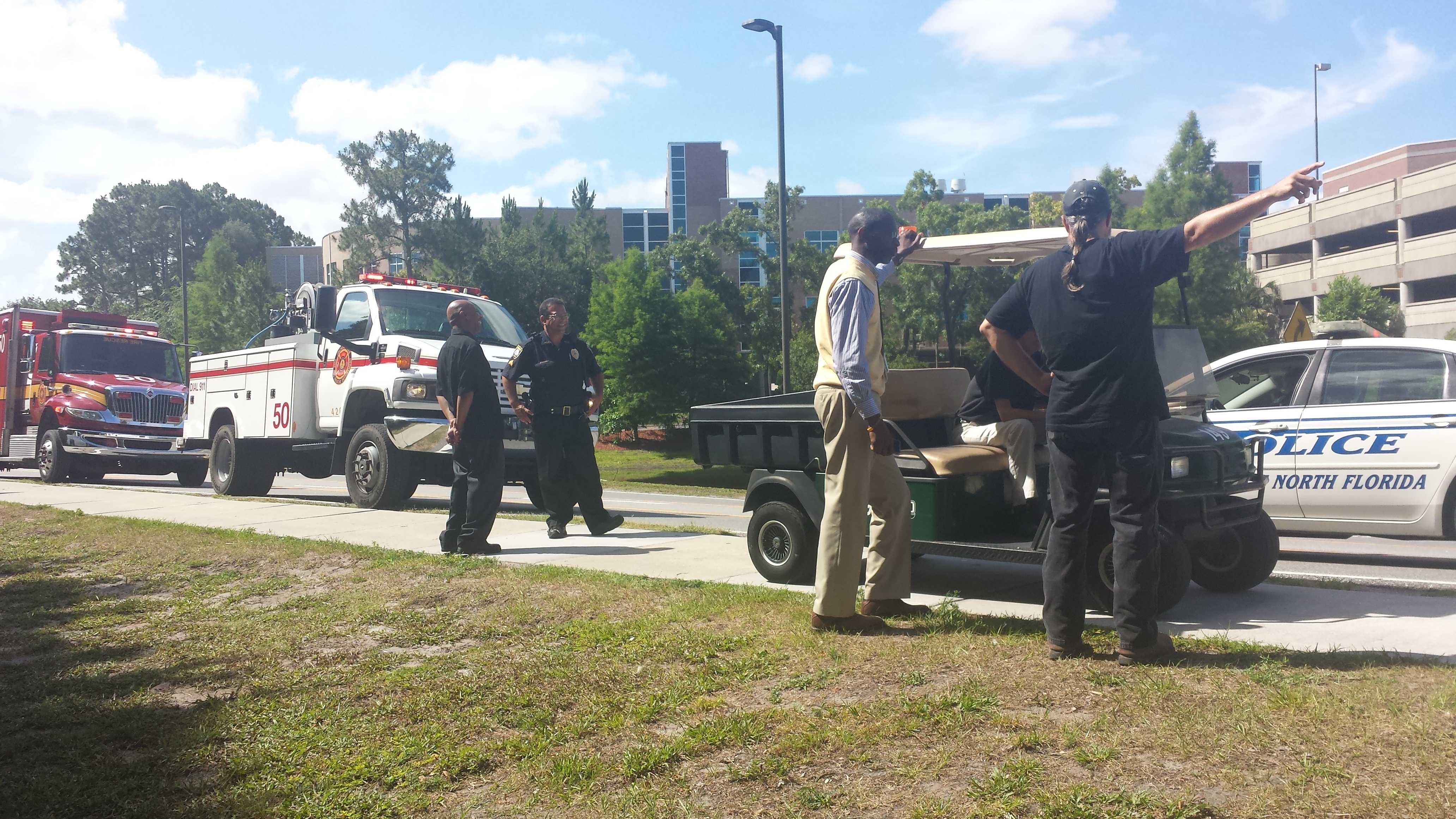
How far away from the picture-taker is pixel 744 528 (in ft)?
37.2

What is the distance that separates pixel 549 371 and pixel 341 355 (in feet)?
15.3

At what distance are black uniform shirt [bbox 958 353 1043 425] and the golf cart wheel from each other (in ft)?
3.05

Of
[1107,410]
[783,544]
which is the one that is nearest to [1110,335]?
[1107,410]

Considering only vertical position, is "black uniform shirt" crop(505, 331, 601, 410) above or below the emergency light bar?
below

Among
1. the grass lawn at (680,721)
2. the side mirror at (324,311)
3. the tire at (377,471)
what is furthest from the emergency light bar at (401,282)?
the grass lawn at (680,721)

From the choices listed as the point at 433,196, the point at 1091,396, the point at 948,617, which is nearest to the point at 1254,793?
the point at 1091,396

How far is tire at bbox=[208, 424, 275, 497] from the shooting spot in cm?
1418

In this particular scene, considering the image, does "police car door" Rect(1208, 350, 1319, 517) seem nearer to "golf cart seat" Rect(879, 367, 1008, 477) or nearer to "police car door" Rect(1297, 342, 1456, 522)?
"police car door" Rect(1297, 342, 1456, 522)

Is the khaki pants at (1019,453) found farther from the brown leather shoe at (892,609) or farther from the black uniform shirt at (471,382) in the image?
the black uniform shirt at (471,382)

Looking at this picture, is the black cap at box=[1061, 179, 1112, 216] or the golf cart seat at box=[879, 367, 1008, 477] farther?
the golf cart seat at box=[879, 367, 1008, 477]

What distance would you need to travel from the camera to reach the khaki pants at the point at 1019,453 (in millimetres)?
5520

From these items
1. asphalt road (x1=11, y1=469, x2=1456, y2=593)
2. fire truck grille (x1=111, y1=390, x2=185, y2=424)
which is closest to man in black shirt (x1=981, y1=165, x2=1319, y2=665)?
asphalt road (x1=11, y1=469, x2=1456, y2=593)

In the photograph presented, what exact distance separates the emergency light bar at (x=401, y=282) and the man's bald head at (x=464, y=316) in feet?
15.6

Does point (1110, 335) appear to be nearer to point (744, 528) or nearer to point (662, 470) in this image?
point (744, 528)
